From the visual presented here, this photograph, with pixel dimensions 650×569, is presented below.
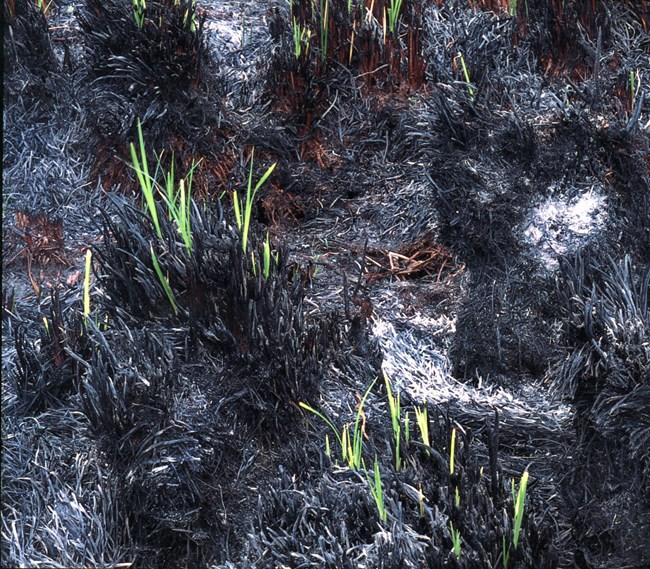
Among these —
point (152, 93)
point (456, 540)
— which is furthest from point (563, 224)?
point (152, 93)

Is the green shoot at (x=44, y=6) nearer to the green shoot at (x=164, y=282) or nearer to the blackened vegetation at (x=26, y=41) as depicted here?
the blackened vegetation at (x=26, y=41)

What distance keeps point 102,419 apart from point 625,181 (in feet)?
5.79

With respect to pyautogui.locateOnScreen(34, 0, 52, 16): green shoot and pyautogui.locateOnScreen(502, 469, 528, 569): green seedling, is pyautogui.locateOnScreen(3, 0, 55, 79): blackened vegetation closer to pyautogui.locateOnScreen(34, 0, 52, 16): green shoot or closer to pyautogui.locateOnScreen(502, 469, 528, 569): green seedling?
pyautogui.locateOnScreen(34, 0, 52, 16): green shoot

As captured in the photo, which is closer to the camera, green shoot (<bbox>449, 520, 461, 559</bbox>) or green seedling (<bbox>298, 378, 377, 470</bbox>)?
green shoot (<bbox>449, 520, 461, 559</bbox>)

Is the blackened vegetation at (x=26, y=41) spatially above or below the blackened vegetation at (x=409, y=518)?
above

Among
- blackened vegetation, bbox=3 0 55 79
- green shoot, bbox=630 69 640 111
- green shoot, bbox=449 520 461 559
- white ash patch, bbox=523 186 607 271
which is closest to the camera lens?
green shoot, bbox=449 520 461 559

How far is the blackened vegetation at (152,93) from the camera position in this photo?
10.1 ft

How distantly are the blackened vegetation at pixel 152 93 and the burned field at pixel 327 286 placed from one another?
0.01m

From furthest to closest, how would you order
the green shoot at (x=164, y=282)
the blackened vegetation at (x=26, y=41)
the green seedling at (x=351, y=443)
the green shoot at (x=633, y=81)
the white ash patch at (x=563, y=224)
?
the blackened vegetation at (x=26, y=41)
the green shoot at (x=633, y=81)
the white ash patch at (x=563, y=224)
the green shoot at (x=164, y=282)
the green seedling at (x=351, y=443)

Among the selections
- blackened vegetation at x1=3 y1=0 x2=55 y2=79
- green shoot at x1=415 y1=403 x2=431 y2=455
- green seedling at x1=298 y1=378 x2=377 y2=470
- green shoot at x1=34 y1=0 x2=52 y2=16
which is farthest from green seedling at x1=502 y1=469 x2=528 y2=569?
green shoot at x1=34 y1=0 x2=52 y2=16

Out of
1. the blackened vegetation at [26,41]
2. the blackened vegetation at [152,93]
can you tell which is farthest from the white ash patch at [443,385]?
the blackened vegetation at [26,41]

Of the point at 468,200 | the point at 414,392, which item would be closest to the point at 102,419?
the point at 414,392

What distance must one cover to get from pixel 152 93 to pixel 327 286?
949 mm

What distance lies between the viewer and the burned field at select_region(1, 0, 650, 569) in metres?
2.21
